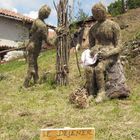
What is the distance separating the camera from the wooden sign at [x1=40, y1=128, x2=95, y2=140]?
5449 mm

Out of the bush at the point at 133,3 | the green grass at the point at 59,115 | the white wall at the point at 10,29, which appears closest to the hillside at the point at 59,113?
the green grass at the point at 59,115

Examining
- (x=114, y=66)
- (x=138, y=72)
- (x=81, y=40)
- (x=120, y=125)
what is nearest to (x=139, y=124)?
(x=120, y=125)

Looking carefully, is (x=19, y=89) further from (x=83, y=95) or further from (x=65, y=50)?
(x=83, y=95)

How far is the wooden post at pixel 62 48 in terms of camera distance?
11.8 meters

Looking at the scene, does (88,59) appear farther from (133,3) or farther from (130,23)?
(133,3)

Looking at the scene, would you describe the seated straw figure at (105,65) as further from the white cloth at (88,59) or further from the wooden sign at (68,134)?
the wooden sign at (68,134)

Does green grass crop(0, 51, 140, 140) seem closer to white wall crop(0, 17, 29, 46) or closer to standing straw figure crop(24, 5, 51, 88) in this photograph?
standing straw figure crop(24, 5, 51, 88)

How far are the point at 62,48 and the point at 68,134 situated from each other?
21.3ft

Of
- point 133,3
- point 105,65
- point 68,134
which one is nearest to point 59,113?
point 105,65

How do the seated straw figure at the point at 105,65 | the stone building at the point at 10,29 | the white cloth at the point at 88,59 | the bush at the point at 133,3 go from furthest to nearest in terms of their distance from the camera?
the stone building at the point at 10,29 < the bush at the point at 133,3 < the white cloth at the point at 88,59 < the seated straw figure at the point at 105,65

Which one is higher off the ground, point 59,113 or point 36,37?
point 36,37

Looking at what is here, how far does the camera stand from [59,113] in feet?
29.1

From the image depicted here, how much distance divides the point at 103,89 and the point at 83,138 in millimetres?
4351

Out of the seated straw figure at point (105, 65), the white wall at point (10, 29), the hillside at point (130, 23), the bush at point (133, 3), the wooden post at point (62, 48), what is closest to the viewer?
the seated straw figure at point (105, 65)
